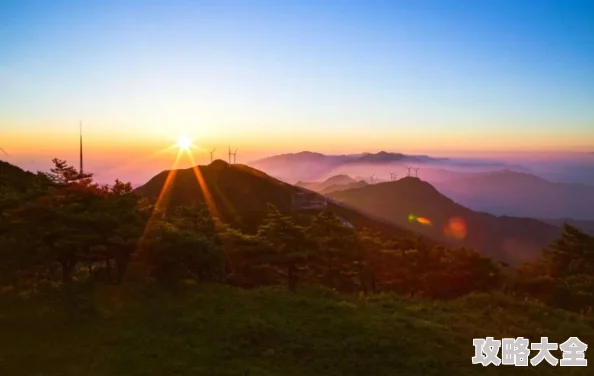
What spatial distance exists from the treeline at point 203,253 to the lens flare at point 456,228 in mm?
142763

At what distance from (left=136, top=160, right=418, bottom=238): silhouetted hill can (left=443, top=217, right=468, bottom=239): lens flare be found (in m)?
68.6

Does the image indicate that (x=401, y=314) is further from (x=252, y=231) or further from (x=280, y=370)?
(x=252, y=231)

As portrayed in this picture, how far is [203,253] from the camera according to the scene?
842 inches

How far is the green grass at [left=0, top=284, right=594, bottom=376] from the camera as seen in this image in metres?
Result: 12.4

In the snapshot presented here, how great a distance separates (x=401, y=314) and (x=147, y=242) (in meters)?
11.2

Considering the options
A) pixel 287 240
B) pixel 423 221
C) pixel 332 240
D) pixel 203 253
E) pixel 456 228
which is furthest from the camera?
pixel 423 221

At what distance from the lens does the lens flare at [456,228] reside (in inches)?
6900

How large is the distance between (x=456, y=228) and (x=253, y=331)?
599ft

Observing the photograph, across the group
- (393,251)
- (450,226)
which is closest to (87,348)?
(393,251)

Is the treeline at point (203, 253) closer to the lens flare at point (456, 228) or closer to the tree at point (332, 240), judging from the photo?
the tree at point (332, 240)

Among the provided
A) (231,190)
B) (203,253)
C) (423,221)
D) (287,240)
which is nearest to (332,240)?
(287,240)

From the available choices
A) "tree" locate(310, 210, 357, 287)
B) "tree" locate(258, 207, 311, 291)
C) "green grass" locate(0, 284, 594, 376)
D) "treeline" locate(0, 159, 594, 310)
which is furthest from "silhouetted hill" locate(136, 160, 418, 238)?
"green grass" locate(0, 284, 594, 376)

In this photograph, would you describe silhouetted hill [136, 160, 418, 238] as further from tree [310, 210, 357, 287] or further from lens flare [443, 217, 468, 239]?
lens flare [443, 217, 468, 239]

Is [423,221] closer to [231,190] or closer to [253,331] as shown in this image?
[231,190]
